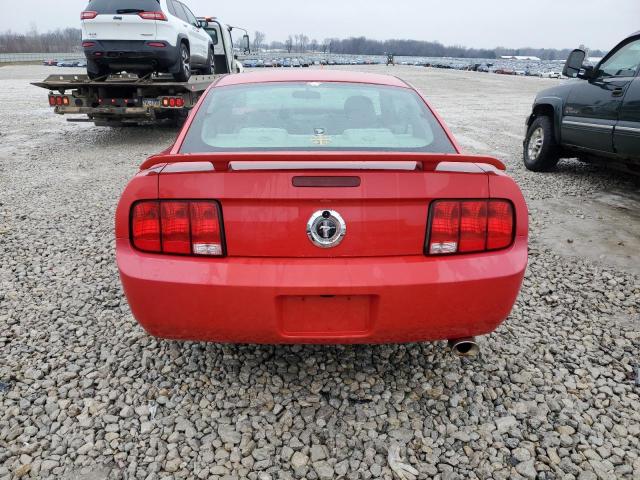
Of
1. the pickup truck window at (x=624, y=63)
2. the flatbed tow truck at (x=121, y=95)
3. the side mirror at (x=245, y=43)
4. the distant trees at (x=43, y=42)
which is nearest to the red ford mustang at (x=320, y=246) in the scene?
the pickup truck window at (x=624, y=63)

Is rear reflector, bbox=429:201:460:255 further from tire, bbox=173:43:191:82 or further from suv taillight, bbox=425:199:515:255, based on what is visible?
tire, bbox=173:43:191:82

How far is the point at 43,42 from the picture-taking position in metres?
97.6

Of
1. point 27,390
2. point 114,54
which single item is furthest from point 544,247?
point 114,54

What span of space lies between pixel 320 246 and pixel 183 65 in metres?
8.95

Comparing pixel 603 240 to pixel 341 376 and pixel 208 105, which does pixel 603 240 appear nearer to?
pixel 341 376

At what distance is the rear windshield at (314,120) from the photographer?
248 centimetres

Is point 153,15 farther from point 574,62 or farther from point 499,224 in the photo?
point 499,224

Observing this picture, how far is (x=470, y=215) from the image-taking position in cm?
196

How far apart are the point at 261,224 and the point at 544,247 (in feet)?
10.5

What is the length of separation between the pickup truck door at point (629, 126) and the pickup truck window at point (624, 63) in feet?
0.99

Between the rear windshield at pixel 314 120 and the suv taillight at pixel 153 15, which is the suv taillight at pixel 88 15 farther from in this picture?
the rear windshield at pixel 314 120

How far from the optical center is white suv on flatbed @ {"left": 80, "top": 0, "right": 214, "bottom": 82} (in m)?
8.70

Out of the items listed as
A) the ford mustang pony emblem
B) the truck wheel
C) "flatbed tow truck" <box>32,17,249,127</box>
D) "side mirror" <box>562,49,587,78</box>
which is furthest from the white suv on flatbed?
the ford mustang pony emblem

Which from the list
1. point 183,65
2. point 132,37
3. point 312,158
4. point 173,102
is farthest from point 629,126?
point 132,37
